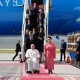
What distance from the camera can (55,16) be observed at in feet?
130

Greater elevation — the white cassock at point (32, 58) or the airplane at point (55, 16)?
the airplane at point (55, 16)

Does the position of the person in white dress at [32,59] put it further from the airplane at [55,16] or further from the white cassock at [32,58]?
the airplane at [55,16]

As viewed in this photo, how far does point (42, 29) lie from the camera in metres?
23.6

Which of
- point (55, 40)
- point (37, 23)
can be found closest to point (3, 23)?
point (55, 40)

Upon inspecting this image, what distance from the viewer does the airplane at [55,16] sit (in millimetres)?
39438

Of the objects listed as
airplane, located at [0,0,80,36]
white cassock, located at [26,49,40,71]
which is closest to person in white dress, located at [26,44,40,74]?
white cassock, located at [26,49,40,71]

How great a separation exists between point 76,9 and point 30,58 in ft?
74.6

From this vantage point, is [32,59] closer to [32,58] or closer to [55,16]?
[32,58]

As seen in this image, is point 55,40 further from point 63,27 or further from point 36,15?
point 36,15

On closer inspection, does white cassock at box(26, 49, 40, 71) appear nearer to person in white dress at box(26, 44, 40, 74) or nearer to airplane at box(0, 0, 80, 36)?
person in white dress at box(26, 44, 40, 74)

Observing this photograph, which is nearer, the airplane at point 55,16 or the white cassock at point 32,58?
the white cassock at point 32,58

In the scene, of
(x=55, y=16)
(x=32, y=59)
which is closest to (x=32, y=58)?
(x=32, y=59)

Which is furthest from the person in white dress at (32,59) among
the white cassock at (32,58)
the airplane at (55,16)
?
the airplane at (55,16)

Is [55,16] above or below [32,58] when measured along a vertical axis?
above
